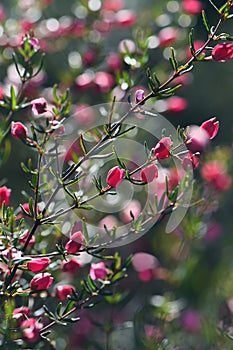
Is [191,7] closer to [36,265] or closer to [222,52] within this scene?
[222,52]

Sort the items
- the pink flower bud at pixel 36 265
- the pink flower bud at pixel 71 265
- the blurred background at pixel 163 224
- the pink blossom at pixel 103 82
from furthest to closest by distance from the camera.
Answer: the pink blossom at pixel 103 82
the blurred background at pixel 163 224
the pink flower bud at pixel 71 265
the pink flower bud at pixel 36 265

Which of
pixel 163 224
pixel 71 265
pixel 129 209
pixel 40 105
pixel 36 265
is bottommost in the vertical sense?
pixel 163 224

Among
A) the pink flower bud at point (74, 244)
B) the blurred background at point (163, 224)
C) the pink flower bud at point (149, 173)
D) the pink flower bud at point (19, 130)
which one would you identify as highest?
the pink flower bud at point (19, 130)

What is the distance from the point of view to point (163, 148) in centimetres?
83

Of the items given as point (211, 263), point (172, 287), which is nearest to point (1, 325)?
point (172, 287)

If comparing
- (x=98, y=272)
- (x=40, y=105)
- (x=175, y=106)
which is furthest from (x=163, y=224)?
(x=40, y=105)

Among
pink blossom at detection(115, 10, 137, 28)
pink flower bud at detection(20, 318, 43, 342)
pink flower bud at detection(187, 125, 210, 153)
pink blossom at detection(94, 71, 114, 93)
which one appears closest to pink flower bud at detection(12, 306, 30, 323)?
pink flower bud at detection(20, 318, 43, 342)

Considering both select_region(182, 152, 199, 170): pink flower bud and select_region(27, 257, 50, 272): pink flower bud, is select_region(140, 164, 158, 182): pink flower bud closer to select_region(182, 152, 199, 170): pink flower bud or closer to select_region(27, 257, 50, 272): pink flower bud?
select_region(182, 152, 199, 170): pink flower bud

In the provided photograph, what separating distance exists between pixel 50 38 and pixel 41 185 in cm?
62

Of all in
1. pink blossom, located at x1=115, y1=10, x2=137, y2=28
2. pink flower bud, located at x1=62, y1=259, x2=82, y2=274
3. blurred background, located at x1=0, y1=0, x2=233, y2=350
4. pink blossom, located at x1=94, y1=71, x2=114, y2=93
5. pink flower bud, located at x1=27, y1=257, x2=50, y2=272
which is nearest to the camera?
pink flower bud, located at x1=27, y1=257, x2=50, y2=272

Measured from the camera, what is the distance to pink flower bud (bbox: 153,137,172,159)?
83 cm

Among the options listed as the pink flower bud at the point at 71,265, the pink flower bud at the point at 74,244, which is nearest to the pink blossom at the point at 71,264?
the pink flower bud at the point at 71,265

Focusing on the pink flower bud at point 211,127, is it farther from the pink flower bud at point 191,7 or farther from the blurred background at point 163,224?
the pink flower bud at point 191,7

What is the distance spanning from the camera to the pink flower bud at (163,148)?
83cm
